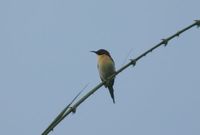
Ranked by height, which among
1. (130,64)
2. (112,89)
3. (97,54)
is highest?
(130,64)

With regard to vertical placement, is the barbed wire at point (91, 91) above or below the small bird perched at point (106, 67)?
above

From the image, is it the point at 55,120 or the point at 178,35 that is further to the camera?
the point at 178,35

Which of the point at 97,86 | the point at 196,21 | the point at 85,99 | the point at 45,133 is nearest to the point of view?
the point at 45,133

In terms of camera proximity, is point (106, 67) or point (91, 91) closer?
point (91, 91)

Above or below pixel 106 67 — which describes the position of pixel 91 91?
above

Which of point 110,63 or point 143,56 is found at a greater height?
point 143,56

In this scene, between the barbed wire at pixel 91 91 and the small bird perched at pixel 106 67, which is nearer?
the barbed wire at pixel 91 91

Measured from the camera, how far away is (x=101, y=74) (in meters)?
9.51

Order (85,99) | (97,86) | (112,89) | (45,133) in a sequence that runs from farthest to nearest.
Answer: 1. (112,89)
2. (97,86)
3. (85,99)
4. (45,133)

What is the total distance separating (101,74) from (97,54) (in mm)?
887

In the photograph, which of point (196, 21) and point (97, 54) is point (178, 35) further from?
point (97, 54)

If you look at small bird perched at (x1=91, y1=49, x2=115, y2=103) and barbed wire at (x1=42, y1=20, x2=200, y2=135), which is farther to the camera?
small bird perched at (x1=91, y1=49, x2=115, y2=103)

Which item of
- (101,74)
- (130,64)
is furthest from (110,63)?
(130,64)

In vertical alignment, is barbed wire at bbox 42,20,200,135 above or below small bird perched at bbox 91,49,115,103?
above
